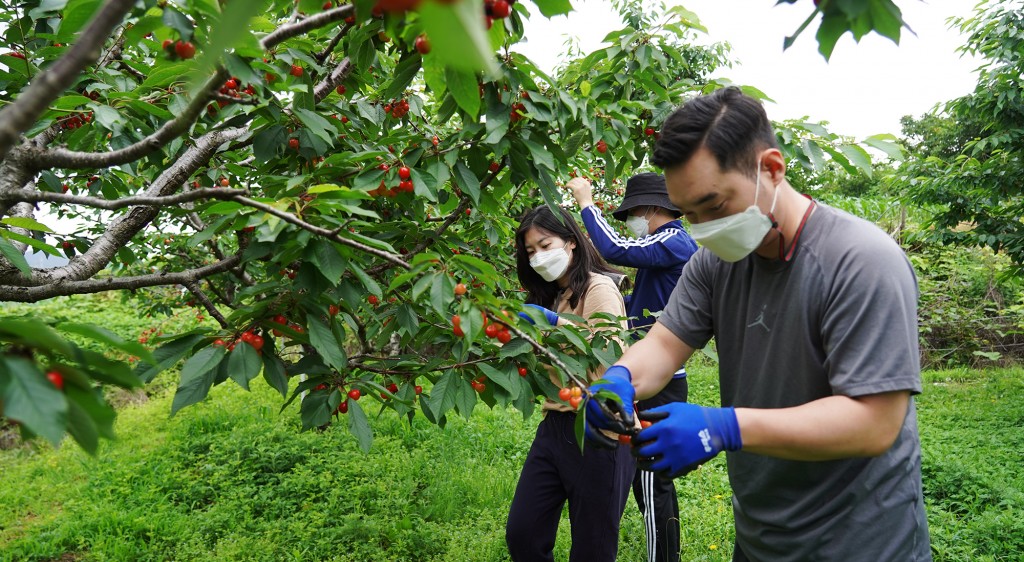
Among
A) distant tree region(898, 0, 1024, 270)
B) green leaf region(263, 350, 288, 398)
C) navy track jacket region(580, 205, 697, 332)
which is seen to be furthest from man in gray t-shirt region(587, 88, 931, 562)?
distant tree region(898, 0, 1024, 270)

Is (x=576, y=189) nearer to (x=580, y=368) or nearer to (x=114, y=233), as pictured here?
(x=580, y=368)

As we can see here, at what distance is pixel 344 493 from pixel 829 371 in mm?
3489

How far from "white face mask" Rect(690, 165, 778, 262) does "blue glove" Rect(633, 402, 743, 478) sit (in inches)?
16.1

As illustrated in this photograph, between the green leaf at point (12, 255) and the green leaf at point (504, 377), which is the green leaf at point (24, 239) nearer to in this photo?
the green leaf at point (12, 255)

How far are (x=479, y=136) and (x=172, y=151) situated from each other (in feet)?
3.28

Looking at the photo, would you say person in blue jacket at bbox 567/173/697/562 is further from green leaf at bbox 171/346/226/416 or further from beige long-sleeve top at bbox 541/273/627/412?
green leaf at bbox 171/346/226/416

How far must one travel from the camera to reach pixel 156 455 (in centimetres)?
497

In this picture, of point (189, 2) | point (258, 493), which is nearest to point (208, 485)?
point (258, 493)

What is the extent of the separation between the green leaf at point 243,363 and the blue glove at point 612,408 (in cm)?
83

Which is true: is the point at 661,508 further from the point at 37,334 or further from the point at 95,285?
the point at 37,334

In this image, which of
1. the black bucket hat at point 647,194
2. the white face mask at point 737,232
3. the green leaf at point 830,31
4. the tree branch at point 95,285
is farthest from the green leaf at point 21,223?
the black bucket hat at point 647,194

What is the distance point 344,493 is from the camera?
4.13 metres

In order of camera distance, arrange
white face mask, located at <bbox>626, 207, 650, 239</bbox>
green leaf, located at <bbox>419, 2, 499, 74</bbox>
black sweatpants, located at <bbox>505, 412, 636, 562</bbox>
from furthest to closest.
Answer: white face mask, located at <bbox>626, 207, 650, 239</bbox> → black sweatpants, located at <bbox>505, 412, 636, 562</bbox> → green leaf, located at <bbox>419, 2, 499, 74</bbox>

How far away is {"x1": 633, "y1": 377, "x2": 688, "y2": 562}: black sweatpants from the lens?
2803mm
